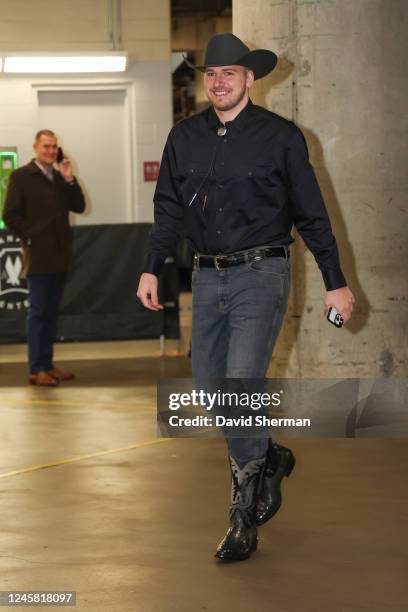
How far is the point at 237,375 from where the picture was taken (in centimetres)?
487

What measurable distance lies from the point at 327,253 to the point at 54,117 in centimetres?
1027

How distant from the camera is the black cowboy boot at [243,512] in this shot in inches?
190

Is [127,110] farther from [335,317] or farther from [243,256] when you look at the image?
[335,317]

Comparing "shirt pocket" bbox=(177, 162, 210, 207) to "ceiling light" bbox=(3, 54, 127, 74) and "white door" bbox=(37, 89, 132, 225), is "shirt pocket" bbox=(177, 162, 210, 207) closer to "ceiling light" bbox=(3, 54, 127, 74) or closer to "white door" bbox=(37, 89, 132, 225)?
"ceiling light" bbox=(3, 54, 127, 74)

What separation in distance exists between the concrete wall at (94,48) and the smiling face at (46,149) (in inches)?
179

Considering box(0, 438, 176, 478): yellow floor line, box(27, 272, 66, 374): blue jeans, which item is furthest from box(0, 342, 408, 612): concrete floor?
box(27, 272, 66, 374): blue jeans

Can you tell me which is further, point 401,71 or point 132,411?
point 132,411

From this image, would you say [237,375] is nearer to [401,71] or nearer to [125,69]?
[401,71]

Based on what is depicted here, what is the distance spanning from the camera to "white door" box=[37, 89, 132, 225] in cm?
1480

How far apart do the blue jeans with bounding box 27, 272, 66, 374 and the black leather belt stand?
17.1 feet

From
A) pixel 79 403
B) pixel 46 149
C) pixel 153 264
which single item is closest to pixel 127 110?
pixel 46 149

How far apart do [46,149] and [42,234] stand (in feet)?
2.34

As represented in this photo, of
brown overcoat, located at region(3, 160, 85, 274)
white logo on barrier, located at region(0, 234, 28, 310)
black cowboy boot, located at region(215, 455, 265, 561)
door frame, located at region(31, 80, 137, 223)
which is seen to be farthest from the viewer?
door frame, located at region(31, 80, 137, 223)

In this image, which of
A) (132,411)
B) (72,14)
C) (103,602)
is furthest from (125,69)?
(103,602)
